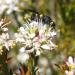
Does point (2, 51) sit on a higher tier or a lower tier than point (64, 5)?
lower

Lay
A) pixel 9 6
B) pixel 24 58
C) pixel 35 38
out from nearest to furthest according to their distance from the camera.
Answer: pixel 35 38 → pixel 24 58 → pixel 9 6

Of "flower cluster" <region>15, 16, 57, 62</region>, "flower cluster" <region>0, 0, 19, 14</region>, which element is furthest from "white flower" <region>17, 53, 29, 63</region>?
"flower cluster" <region>0, 0, 19, 14</region>

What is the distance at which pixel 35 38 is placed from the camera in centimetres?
104

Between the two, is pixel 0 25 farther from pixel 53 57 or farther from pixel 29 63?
pixel 53 57

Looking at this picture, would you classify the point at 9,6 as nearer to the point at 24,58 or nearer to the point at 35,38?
the point at 24,58

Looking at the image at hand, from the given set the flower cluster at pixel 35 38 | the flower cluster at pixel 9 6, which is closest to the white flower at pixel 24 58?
the flower cluster at pixel 35 38

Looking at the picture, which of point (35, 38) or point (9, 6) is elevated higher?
point (9, 6)

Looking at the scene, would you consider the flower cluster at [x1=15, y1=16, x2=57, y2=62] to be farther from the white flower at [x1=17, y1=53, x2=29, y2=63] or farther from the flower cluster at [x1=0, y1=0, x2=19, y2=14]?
the flower cluster at [x1=0, y1=0, x2=19, y2=14]

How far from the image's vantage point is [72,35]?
2.12 meters

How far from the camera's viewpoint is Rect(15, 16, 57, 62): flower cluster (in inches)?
38.9

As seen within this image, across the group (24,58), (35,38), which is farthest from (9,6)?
(35,38)

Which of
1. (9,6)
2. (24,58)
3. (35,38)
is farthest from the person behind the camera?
(9,6)

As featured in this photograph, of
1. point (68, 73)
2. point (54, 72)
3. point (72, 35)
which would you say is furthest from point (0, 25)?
point (72, 35)

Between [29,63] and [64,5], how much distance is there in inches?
41.1
